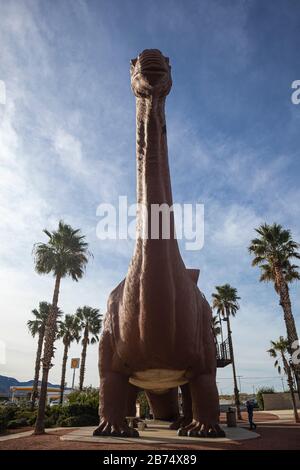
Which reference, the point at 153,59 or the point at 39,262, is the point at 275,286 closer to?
the point at 39,262

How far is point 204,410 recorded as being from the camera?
813 cm

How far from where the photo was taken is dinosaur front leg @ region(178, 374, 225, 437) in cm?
786

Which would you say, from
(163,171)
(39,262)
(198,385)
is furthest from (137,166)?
(39,262)

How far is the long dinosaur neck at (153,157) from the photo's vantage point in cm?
734

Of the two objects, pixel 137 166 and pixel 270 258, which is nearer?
pixel 137 166

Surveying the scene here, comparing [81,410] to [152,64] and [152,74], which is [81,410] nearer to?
[152,74]

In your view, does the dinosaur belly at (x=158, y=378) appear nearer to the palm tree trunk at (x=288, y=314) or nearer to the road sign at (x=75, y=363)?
the palm tree trunk at (x=288, y=314)

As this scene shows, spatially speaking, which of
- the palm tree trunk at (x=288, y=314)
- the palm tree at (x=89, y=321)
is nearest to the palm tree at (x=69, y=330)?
the palm tree at (x=89, y=321)

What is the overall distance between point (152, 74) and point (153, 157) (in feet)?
5.43

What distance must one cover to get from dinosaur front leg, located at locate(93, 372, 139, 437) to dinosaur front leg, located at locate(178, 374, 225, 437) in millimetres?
1326

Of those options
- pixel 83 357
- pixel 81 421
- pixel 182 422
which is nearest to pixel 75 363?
pixel 83 357
